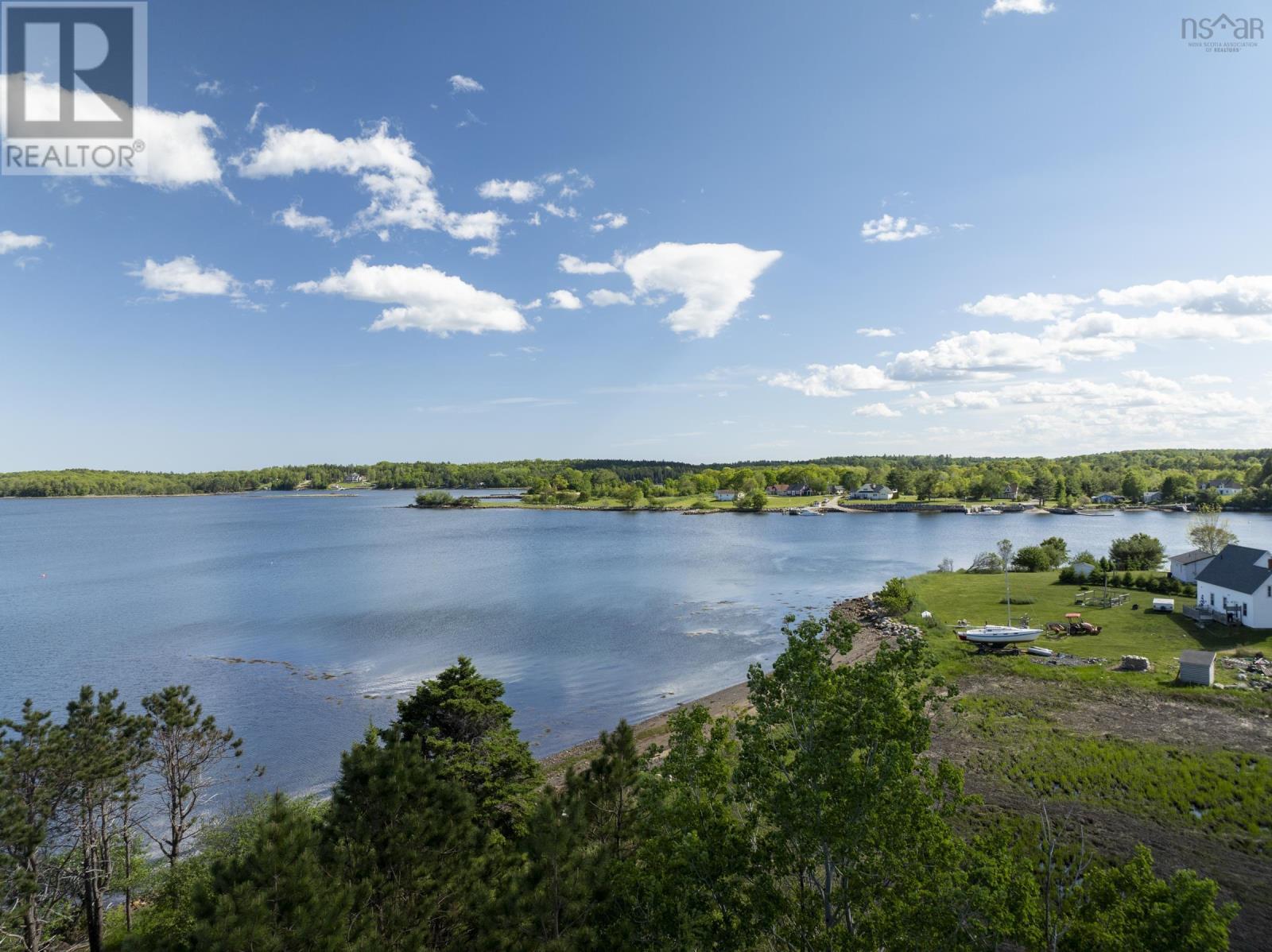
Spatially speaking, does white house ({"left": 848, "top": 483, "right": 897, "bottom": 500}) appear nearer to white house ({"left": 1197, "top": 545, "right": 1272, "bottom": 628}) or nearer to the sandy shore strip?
the sandy shore strip

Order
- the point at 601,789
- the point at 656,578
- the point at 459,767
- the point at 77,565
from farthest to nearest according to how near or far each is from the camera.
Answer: the point at 77,565 < the point at 656,578 < the point at 459,767 < the point at 601,789

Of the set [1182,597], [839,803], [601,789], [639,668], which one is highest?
[839,803]

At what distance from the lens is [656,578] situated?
69875mm

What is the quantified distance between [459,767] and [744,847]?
6.62 metres

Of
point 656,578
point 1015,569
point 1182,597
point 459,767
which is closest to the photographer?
point 459,767

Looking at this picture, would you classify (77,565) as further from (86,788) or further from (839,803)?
(839,803)

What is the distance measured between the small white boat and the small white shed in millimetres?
7767

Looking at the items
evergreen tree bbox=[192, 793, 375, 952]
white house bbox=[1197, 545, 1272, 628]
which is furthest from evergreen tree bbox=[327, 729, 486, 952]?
white house bbox=[1197, 545, 1272, 628]

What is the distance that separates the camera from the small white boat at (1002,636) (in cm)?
3591

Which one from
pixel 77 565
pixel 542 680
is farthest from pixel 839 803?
pixel 77 565

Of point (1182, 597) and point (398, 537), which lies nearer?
Result: point (1182, 597)

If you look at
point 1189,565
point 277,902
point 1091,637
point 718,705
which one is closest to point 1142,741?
point 1091,637

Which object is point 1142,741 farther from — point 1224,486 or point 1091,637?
point 1224,486

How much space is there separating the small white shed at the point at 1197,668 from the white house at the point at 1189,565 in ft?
73.3
